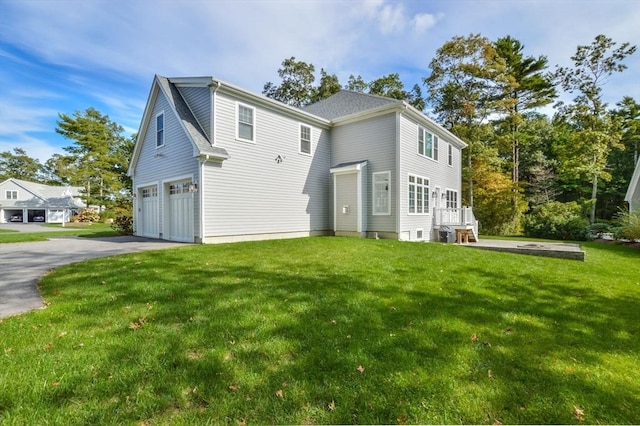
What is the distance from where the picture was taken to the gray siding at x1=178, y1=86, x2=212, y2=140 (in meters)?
10.6

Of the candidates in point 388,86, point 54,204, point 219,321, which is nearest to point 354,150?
point 219,321

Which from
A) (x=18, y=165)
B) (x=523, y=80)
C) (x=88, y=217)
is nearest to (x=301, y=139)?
(x=523, y=80)

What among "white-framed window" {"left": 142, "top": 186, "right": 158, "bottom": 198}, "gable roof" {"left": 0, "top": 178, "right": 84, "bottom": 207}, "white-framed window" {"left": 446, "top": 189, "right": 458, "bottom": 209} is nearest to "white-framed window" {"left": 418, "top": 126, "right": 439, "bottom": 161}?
"white-framed window" {"left": 446, "top": 189, "right": 458, "bottom": 209}

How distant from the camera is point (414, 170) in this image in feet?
44.2

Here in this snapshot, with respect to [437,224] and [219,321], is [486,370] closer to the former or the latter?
[219,321]

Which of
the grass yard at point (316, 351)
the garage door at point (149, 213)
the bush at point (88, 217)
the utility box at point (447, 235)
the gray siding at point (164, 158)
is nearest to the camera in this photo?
the grass yard at point (316, 351)

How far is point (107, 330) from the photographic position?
10.6ft

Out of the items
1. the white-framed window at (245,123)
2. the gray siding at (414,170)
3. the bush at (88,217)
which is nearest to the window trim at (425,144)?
the gray siding at (414,170)

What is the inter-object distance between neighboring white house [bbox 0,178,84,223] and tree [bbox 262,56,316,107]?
31850mm

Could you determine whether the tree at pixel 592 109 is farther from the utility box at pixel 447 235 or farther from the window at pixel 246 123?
the window at pixel 246 123

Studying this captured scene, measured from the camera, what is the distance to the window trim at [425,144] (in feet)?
46.2

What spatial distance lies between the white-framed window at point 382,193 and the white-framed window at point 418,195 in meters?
1.19

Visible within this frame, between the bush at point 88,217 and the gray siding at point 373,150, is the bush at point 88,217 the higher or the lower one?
the lower one

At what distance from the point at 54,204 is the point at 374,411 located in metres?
52.1
